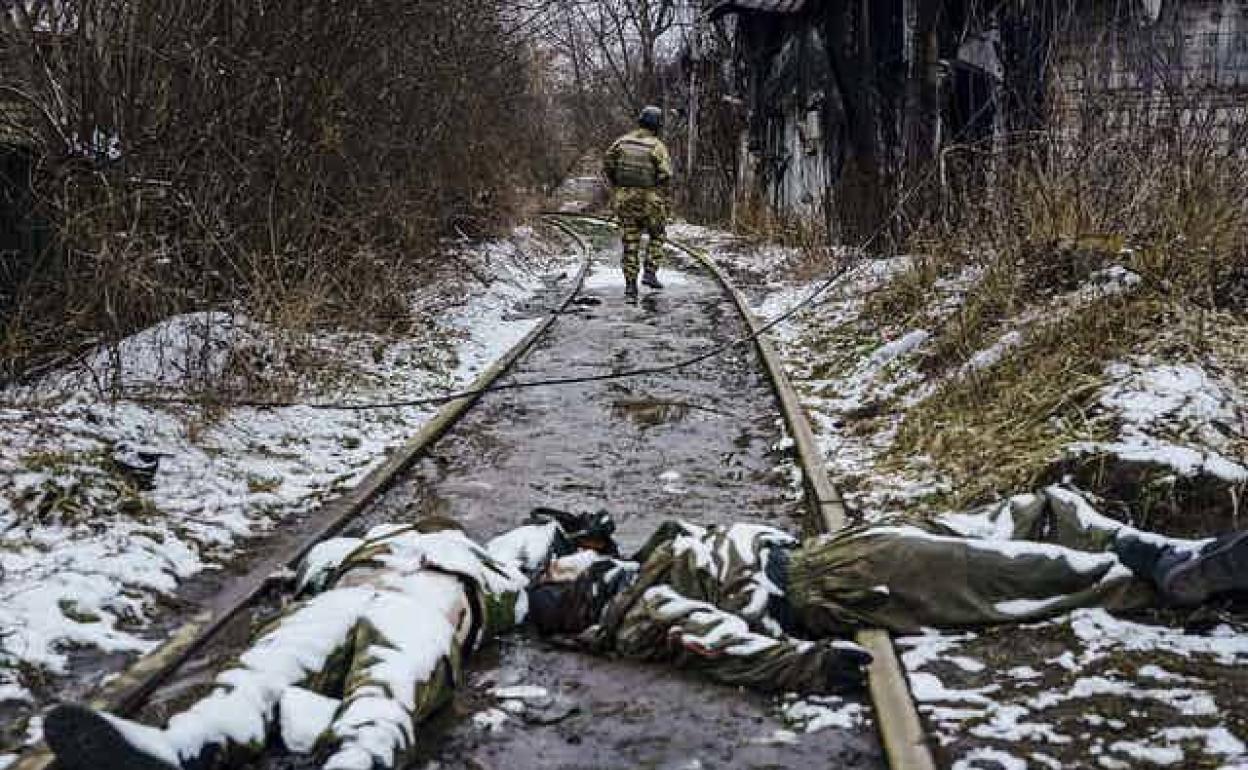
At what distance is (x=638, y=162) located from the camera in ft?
45.6

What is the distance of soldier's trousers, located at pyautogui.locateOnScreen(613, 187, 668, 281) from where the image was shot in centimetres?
1395

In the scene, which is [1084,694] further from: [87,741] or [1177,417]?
[87,741]

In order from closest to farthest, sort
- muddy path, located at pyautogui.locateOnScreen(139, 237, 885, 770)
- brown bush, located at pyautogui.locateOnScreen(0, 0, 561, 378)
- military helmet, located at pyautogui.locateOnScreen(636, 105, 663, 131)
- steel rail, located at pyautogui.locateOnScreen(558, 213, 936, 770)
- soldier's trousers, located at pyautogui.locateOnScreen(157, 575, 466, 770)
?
soldier's trousers, located at pyautogui.locateOnScreen(157, 575, 466, 770) → steel rail, located at pyautogui.locateOnScreen(558, 213, 936, 770) → muddy path, located at pyautogui.locateOnScreen(139, 237, 885, 770) → brown bush, located at pyautogui.locateOnScreen(0, 0, 561, 378) → military helmet, located at pyautogui.locateOnScreen(636, 105, 663, 131)

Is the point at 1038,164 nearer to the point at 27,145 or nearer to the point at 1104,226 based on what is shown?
the point at 1104,226

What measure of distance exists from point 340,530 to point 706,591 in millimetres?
2049

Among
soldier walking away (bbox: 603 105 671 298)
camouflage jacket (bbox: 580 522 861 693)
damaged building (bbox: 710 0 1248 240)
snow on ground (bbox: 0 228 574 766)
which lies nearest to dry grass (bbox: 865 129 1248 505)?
damaged building (bbox: 710 0 1248 240)

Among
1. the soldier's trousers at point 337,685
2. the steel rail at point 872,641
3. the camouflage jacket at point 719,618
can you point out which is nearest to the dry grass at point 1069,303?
the steel rail at point 872,641

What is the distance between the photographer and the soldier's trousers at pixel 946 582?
4.10m

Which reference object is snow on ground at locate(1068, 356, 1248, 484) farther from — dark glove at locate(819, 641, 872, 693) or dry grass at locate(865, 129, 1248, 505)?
dark glove at locate(819, 641, 872, 693)

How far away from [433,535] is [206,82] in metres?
4.41

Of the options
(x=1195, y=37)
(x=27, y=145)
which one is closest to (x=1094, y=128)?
(x=27, y=145)

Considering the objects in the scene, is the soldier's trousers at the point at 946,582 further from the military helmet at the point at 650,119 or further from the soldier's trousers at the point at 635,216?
the military helmet at the point at 650,119

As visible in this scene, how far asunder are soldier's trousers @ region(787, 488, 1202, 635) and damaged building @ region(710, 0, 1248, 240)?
12.5 feet

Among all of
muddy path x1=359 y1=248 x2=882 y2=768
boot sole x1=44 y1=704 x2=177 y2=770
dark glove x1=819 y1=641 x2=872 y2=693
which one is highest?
boot sole x1=44 y1=704 x2=177 y2=770
